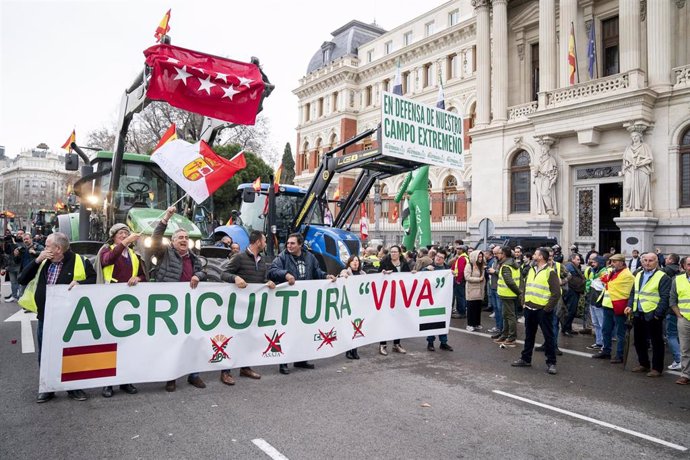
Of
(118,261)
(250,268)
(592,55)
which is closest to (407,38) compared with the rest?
(592,55)

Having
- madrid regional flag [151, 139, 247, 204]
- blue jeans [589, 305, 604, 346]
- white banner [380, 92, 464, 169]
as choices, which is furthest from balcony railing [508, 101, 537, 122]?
madrid regional flag [151, 139, 247, 204]

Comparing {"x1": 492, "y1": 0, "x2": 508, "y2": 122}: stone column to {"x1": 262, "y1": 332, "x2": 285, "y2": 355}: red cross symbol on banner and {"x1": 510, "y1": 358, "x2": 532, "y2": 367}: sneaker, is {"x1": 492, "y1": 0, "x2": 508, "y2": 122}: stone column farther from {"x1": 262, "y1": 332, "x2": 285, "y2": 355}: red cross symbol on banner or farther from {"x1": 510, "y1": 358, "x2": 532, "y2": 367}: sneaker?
{"x1": 262, "y1": 332, "x2": 285, "y2": 355}: red cross symbol on banner

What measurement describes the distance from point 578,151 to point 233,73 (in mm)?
18149

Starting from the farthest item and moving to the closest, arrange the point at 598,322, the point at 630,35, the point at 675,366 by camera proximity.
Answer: the point at 630,35
the point at 598,322
the point at 675,366

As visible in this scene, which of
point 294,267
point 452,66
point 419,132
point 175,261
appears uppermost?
point 452,66

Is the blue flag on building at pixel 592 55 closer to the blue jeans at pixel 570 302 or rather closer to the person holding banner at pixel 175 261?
the blue jeans at pixel 570 302

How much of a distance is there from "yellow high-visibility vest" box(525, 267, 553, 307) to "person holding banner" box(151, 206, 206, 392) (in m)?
4.99

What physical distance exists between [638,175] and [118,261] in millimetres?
19999

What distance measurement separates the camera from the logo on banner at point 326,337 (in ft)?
23.1

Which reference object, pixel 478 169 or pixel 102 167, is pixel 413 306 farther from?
pixel 478 169

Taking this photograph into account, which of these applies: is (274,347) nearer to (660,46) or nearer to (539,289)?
(539,289)

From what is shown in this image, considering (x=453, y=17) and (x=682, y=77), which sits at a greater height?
(x=453, y=17)

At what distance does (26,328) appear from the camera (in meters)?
9.36

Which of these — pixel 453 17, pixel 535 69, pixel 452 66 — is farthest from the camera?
pixel 453 17
